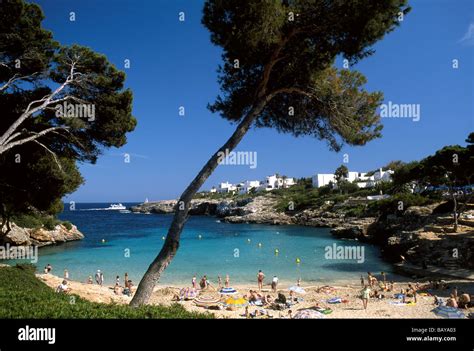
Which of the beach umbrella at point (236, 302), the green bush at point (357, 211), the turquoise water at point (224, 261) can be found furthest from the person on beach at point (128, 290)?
the green bush at point (357, 211)

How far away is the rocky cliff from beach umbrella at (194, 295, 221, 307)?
2577 cm

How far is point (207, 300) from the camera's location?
1736cm

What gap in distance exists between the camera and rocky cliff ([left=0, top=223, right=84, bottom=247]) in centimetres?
3688

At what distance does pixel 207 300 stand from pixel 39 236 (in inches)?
1448

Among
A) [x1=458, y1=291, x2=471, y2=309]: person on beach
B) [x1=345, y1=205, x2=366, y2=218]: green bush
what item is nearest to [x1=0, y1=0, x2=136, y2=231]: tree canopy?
[x1=458, y1=291, x2=471, y2=309]: person on beach

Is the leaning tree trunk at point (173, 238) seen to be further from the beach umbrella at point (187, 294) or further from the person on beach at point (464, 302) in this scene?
the person on beach at point (464, 302)

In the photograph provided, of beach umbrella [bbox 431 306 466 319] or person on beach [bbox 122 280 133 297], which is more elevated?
beach umbrella [bbox 431 306 466 319]

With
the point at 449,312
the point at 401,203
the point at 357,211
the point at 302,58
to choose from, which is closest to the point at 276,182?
the point at 357,211

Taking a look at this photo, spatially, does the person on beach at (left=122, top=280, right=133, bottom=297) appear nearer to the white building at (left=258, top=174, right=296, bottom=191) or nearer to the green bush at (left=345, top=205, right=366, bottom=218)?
the green bush at (left=345, top=205, right=366, bottom=218)

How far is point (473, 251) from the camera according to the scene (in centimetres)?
2262

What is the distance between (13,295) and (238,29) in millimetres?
8129

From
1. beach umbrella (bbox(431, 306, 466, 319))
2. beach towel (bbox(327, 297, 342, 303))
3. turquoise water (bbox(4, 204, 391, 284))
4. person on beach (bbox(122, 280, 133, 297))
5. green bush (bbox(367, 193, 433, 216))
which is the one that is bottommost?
turquoise water (bbox(4, 204, 391, 284))
